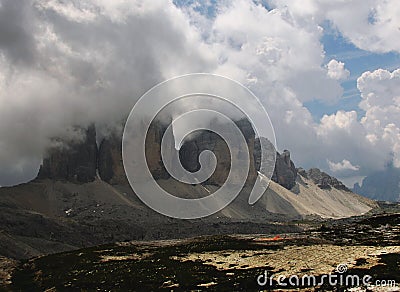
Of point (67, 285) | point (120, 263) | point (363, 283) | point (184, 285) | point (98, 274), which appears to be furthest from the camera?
point (120, 263)

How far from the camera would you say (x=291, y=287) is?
40688 millimetres

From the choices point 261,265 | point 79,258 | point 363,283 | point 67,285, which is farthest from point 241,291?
point 79,258

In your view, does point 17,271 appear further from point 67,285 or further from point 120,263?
point 67,285

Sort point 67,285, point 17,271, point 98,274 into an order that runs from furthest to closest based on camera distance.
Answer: point 17,271
point 98,274
point 67,285

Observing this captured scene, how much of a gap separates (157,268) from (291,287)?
27.4 metres

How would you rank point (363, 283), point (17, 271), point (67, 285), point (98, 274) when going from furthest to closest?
point (17, 271) → point (98, 274) → point (67, 285) → point (363, 283)

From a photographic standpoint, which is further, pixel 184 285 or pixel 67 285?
pixel 67 285

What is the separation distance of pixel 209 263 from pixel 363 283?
28.6m

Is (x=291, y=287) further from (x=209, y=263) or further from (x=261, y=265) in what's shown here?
(x=209, y=263)

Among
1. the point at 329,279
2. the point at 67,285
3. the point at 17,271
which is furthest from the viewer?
the point at 17,271

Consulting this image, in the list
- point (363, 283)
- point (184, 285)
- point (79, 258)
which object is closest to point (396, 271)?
point (363, 283)

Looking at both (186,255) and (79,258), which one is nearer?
(186,255)

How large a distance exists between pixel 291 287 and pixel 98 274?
32839 millimetres

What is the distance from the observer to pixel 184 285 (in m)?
47.0
